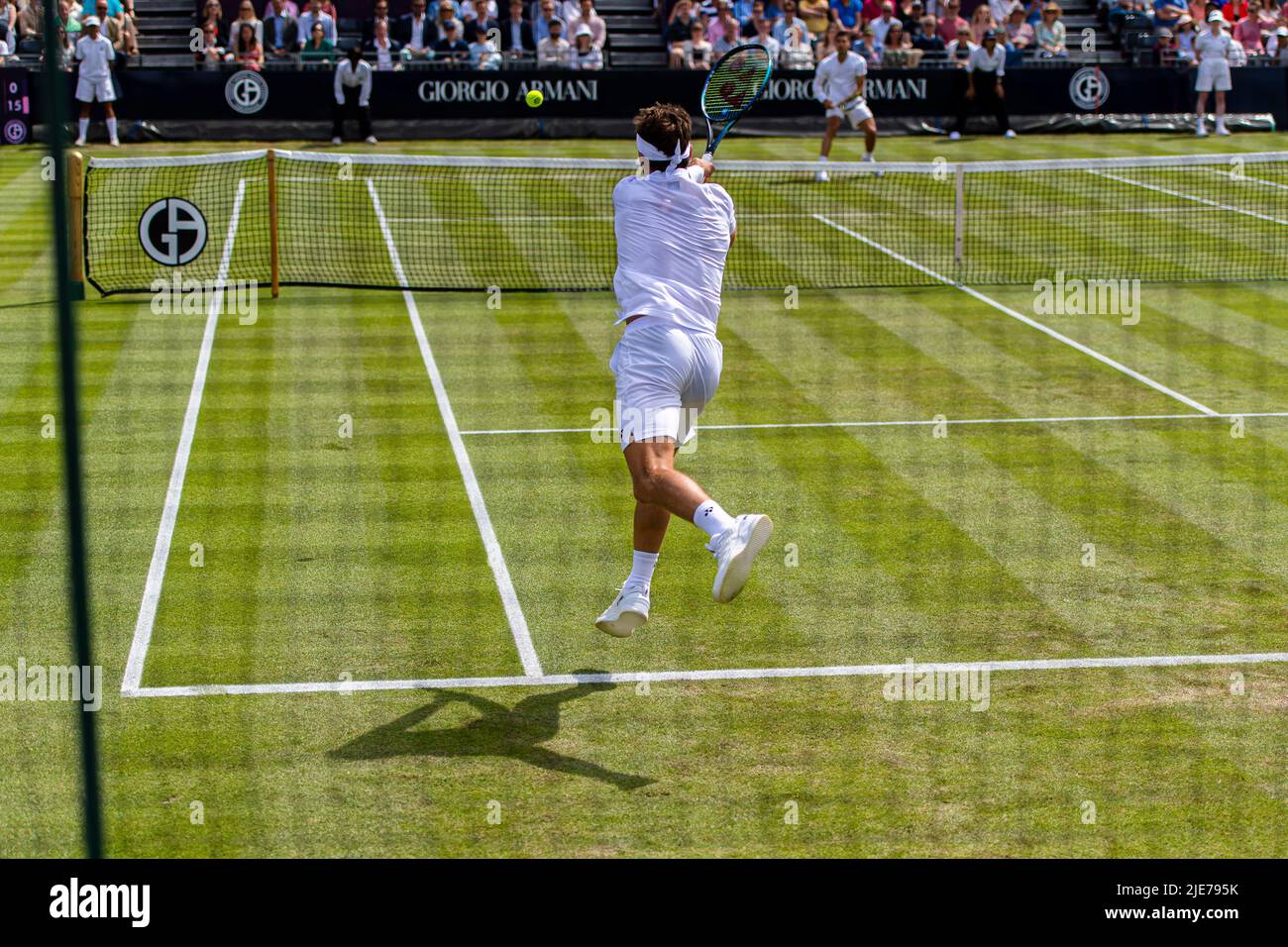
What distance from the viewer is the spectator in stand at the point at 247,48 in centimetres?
3466

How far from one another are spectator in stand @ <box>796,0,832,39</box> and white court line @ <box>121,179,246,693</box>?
820 inches

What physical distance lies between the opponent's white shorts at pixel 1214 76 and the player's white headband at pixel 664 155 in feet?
101

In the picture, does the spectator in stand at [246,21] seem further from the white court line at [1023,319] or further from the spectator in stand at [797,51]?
the white court line at [1023,319]

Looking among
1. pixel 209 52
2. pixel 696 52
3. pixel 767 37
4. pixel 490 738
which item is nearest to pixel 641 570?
pixel 490 738

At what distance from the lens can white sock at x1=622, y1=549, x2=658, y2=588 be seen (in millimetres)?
8312

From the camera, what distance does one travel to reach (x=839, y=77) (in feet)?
97.0

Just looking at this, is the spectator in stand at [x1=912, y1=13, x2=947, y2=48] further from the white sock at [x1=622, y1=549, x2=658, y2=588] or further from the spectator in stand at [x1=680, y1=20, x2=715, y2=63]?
the white sock at [x1=622, y1=549, x2=658, y2=588]

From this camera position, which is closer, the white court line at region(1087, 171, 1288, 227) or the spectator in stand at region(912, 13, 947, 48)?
the white court line at region(1087, 171, 1288, 227)

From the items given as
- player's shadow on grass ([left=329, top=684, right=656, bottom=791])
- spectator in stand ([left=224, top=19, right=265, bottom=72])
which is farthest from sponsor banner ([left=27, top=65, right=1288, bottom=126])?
player's shadow on grass ([left=329, top=684, right=656, bottom=791])

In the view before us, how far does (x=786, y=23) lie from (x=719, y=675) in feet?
103

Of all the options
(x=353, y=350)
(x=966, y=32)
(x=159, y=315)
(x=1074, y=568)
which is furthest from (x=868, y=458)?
(x=966, y=32)

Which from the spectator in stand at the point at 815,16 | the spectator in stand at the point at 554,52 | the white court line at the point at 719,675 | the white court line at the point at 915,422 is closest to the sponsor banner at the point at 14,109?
the spectator in stand at the point at 554,52

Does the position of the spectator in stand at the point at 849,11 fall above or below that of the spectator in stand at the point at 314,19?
above

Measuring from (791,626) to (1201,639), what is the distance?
2.15 m
